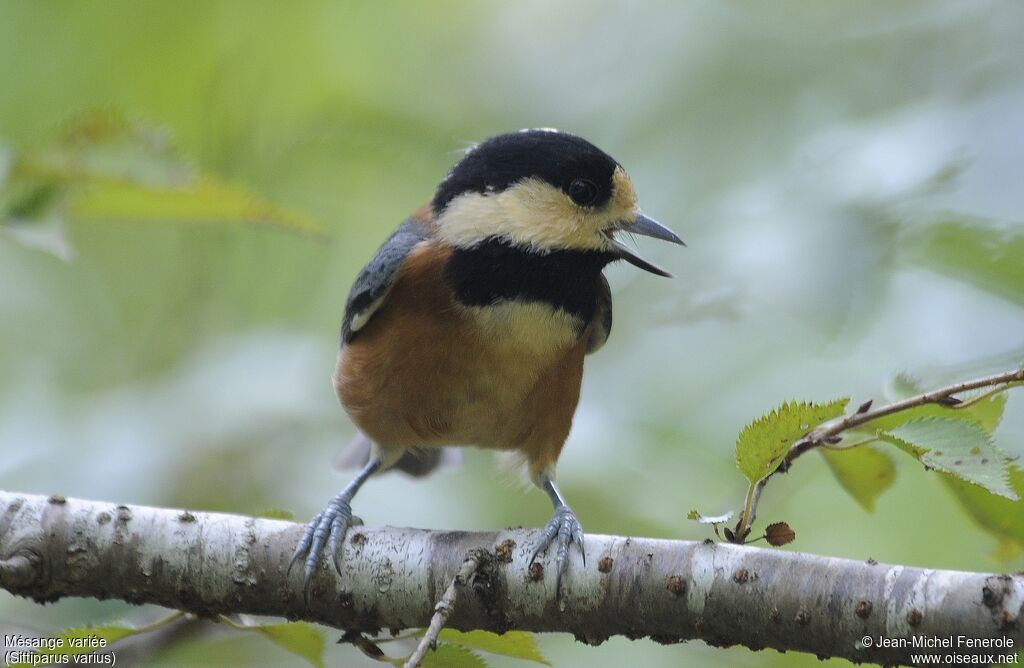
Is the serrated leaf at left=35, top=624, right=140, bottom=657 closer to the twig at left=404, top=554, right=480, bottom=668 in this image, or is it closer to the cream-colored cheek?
the twig at left=404, top=554, right=480, bottom=668

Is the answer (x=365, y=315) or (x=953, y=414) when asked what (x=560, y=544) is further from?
(x=365, y=315)

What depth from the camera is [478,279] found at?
3.38 meters

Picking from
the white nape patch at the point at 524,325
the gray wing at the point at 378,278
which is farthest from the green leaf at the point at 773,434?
the gray wing at the point at 378,278

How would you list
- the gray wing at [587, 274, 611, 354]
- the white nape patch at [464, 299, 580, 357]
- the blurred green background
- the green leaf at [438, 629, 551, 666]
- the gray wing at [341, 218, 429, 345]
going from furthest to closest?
the gray wing at [587, 274, 611, 354] < the gray wing at [341, 218, 429, 345] < the white nape patch at [464, 299, 580, 357] < the blurred green background < the green leaf at [438, 629, 551, 666]

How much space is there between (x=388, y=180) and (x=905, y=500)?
3.21m

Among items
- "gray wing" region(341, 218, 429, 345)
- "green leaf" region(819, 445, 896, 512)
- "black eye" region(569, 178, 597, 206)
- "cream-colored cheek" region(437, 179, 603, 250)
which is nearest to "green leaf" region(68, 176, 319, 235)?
"gray wing" region(341, 218, 429, 345)

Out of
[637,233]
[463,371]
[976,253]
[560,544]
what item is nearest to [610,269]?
[637,233]

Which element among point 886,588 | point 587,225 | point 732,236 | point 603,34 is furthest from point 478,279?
point 603,34

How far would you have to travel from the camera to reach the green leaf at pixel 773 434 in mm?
1998

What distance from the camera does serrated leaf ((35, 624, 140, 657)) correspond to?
208 centimetres

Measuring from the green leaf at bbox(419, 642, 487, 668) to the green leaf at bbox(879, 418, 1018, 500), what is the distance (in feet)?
3.30

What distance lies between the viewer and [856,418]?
2.10 m

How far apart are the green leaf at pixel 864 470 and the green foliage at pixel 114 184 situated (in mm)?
1636

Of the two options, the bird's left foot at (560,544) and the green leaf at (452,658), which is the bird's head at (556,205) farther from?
the green leaf at (452,658)
